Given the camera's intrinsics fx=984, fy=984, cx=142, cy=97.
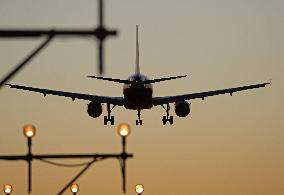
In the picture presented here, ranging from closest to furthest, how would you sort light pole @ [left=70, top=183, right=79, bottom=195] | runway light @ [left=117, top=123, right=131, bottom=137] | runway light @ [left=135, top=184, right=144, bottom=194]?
runway light @ [left=117, top=123, right=131, bottom=137] < runway light @ [left=135, top=184, right=144, bottom=194] < light pole @ [left=70, top=183, right=79, bottom=195]

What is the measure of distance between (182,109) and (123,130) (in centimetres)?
6272

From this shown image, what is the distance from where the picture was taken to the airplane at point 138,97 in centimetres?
7925

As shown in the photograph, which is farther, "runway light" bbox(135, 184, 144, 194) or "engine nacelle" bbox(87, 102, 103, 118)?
"engine nacelle" bbox(87, 102, 103, 118)

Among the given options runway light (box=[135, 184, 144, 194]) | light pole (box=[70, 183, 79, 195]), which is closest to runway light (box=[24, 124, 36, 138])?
runway light (box=[135, 184, 144, 194])

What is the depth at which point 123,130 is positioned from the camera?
23.4 meters

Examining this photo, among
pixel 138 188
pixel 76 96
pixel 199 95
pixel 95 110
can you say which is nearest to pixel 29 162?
pixel 138 188

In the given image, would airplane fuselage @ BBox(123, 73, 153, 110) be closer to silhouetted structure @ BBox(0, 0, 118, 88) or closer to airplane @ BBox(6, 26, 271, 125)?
airplane @ BBox(6, 26, 271, 125)

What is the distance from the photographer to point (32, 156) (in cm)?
2200

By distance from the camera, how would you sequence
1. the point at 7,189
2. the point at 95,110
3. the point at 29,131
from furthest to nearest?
the point at 95,110 < the point at 7,189 < the point at 29,131

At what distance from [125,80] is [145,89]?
1791 mm

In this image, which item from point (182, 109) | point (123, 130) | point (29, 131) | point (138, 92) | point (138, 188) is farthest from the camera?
point (182, 109)

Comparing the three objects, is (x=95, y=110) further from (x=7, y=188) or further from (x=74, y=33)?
(x=74, y=33)

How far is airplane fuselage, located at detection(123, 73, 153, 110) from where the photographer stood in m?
79.1

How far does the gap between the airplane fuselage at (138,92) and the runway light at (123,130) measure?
55595mm
